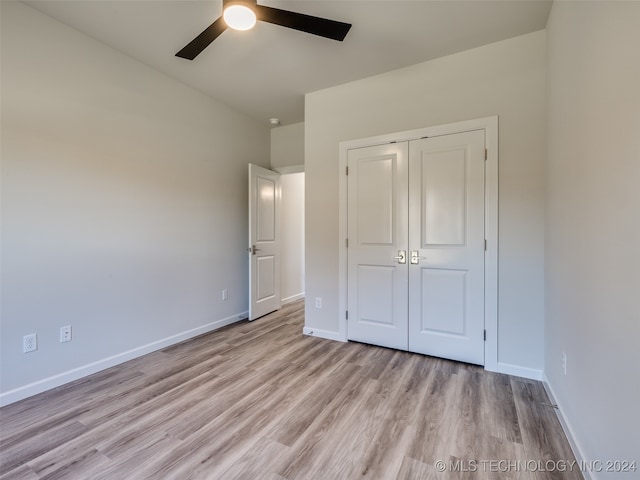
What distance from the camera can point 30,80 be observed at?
6.83 ft

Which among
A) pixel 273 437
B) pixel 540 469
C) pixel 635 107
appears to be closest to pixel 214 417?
pixel 273 437

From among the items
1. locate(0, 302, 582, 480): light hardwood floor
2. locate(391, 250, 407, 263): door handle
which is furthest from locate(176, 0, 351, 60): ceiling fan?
locate(0, 302, 582, 480): light hardwood floor

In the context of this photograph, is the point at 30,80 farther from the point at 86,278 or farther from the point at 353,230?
the point at 353,230

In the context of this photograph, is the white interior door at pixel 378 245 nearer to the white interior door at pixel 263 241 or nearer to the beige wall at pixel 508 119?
the beige wall at pixel 508 119

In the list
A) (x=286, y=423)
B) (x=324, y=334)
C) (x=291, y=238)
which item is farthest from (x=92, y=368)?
(x=291, y=238)

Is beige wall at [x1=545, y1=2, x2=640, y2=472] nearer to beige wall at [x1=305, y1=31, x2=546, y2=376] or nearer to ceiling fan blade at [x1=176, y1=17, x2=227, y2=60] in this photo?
beige wall at [x1=305, y1=31, x2=546, y2=376]

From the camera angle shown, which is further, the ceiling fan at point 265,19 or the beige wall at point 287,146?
the beige wall at point 287,146

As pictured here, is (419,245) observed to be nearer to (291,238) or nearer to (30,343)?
(291,238)

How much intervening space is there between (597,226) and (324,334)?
2.56 m

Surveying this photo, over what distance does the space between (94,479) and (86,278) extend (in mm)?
1549

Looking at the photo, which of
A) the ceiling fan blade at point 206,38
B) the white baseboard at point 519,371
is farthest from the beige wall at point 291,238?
the white baseboard at point 519,371

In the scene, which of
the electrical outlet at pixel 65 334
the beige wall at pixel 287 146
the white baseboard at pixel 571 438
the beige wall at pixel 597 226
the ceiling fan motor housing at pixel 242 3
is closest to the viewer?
the beige wall at pixel 597 226

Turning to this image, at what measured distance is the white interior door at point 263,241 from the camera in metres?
3.80

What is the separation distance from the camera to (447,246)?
103 inches
